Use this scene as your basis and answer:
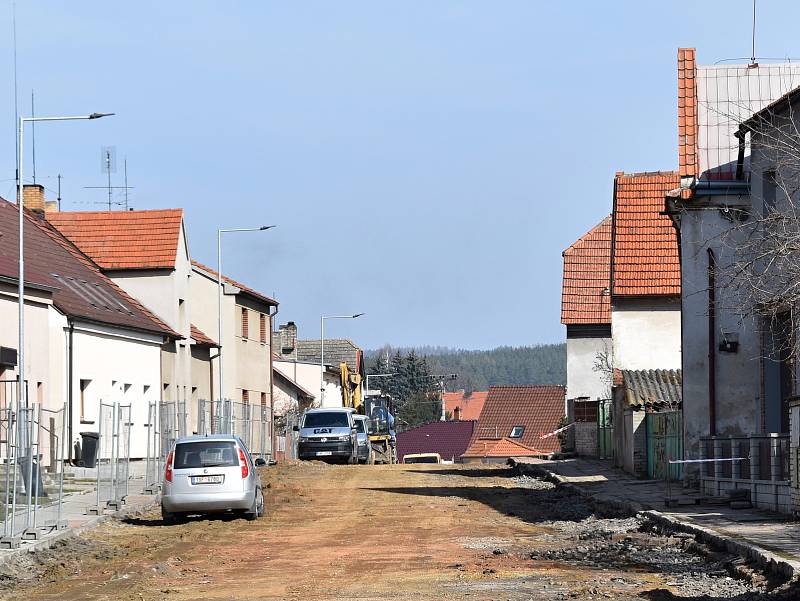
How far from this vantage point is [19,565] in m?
16.0

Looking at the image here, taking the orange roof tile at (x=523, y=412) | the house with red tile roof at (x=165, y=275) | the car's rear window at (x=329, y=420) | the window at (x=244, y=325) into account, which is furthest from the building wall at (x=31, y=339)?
the orange roof tile at (x=523, y=412)

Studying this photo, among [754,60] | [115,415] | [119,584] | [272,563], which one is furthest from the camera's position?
[754,60]

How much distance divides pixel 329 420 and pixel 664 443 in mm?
20891

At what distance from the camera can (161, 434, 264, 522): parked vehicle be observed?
2291cm

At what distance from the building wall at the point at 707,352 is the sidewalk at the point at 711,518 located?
64.8 inches

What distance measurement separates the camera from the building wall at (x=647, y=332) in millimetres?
42625

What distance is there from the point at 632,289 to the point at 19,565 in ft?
97.8

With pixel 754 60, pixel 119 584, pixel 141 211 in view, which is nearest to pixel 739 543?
pixel 119 584

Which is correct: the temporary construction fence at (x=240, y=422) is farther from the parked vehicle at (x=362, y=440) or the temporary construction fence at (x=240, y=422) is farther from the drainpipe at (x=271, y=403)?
the parked vehicle at (x=362, y=440)

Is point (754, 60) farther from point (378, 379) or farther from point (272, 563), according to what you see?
point (378, 379)

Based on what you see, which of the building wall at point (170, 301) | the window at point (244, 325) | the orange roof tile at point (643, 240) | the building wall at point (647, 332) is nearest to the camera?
the building wall at point (647, 332)

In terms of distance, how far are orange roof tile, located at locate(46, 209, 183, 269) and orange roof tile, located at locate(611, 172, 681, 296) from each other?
52.3 ft

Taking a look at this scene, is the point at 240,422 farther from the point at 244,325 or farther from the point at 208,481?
the point at 208,481

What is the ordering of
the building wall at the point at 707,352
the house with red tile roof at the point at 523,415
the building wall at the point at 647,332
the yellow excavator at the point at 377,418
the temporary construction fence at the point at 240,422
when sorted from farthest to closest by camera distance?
1. the house with red tile roof at the point at 523,415
2. the yellow excavator at the point at 377,418
3. the building wall at the point at 647,332
4. the temporary construction fence at the point at 240,422
5. the building wall at the point at 707,352
